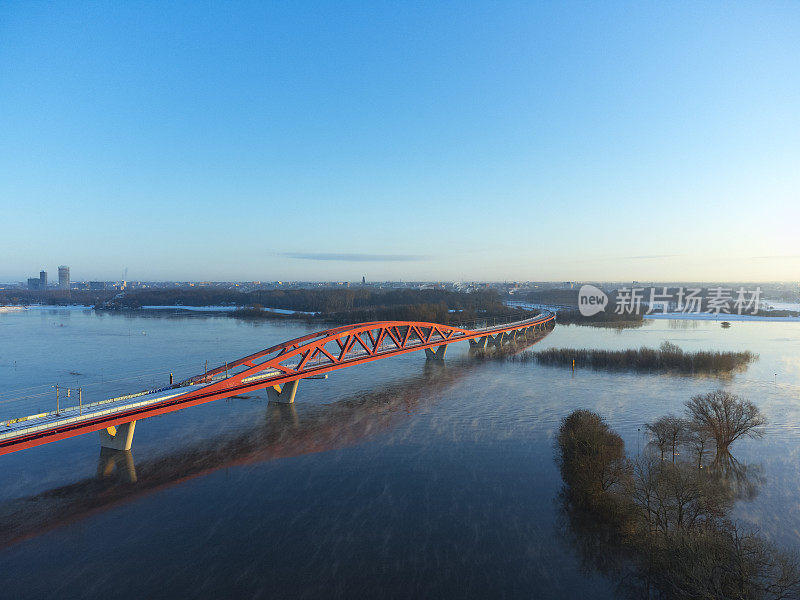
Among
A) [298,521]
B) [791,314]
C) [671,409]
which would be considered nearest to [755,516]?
[671,409]

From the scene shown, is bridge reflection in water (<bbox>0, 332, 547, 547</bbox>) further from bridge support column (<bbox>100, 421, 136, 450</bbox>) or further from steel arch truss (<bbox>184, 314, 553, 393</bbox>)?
steel arch truss (<bbox>184, 314, 553, 393</bbox>)

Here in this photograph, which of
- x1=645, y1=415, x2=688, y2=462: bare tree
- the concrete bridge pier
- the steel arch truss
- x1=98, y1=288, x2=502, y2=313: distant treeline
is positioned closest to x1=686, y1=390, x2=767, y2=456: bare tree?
x1=645, y1=415, x2=688, y2=462: bare tree

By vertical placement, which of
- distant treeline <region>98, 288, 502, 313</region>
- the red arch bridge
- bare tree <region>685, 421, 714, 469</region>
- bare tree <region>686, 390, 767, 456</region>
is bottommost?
bare tree <region>685, 421, 714, 469</region>

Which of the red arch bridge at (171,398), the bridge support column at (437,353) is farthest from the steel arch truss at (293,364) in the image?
the bridge support column at (437,353)

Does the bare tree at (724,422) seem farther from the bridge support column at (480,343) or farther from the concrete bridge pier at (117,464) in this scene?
the bridge support column at (480,343)

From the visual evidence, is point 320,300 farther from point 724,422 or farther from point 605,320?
point 724,422
